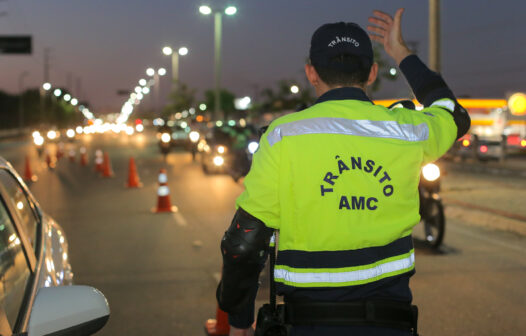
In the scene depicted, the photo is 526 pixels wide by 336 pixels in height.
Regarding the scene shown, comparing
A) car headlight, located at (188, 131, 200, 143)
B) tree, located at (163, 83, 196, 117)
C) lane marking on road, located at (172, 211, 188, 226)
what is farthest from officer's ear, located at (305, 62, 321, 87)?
tree, located at (163, 83, 196, 117)

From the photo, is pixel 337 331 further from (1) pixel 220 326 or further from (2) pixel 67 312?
(1) pixel 220 326

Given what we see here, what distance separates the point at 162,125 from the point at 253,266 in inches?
1468

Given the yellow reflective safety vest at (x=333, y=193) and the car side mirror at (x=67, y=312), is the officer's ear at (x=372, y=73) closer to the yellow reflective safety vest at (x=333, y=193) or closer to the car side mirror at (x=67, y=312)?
the yellow reflective safety vest at (x=333, y=193)

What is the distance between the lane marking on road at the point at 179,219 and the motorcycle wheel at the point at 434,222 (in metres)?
4.29

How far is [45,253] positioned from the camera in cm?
379

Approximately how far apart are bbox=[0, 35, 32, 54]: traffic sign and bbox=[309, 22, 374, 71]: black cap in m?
40.3

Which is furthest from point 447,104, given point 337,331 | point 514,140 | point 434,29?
point 514,140

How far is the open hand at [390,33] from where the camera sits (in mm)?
2885

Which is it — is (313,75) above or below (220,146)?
above

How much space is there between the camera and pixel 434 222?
906 cm

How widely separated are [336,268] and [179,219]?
10.2 meters

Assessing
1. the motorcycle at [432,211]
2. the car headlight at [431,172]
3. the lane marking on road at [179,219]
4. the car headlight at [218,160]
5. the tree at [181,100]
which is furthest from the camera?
the tree at [181,100]

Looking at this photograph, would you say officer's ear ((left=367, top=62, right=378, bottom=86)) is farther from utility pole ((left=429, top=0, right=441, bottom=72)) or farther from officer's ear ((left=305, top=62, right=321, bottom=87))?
utility pole ((left=429, top=0, right=441, bottom=72))

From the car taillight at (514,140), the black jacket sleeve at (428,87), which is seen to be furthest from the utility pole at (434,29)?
the car taillight at (514,140)
